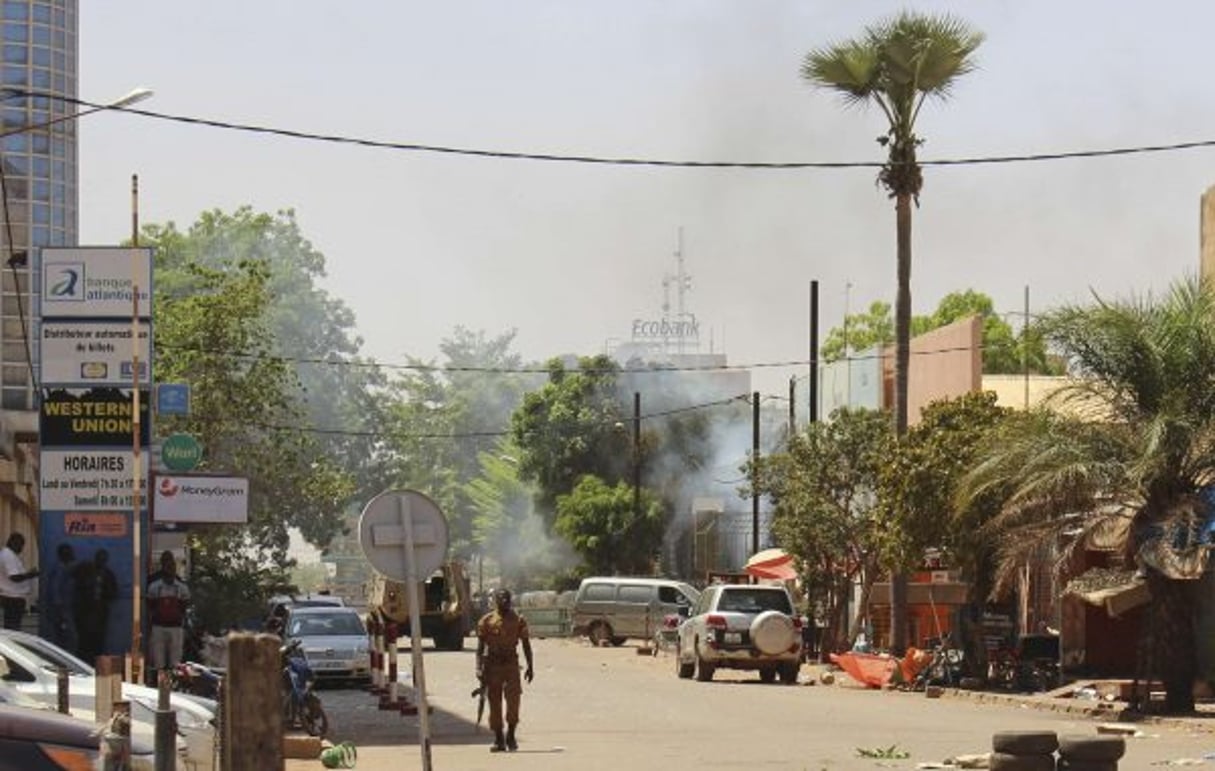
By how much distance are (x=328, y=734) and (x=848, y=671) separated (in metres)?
18.8

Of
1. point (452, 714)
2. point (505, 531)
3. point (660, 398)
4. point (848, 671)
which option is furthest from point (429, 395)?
point (452, 714)

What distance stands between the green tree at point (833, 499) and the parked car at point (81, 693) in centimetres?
3185

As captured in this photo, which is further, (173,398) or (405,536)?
(173,398)

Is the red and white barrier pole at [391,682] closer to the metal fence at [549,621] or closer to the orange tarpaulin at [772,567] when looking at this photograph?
the orange tarpaulin at [772,567]

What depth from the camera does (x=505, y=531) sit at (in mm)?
119062

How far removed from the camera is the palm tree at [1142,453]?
33.2 meters

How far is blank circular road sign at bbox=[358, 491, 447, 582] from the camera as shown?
21.6m

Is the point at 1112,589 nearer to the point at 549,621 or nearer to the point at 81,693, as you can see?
the point at 81,693

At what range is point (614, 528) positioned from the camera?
91625 millimetres

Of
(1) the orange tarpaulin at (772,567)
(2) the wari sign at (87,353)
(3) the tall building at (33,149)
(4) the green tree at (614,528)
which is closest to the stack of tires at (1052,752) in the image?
(2) the wari sign at (87,353)

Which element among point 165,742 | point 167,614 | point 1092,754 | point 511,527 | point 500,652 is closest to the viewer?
point 165,742

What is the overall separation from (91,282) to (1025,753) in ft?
60.4

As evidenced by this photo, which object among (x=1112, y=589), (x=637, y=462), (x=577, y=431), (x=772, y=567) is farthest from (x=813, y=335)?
(x=577, y=431)

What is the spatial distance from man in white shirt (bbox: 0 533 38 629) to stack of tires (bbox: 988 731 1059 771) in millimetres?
16522
